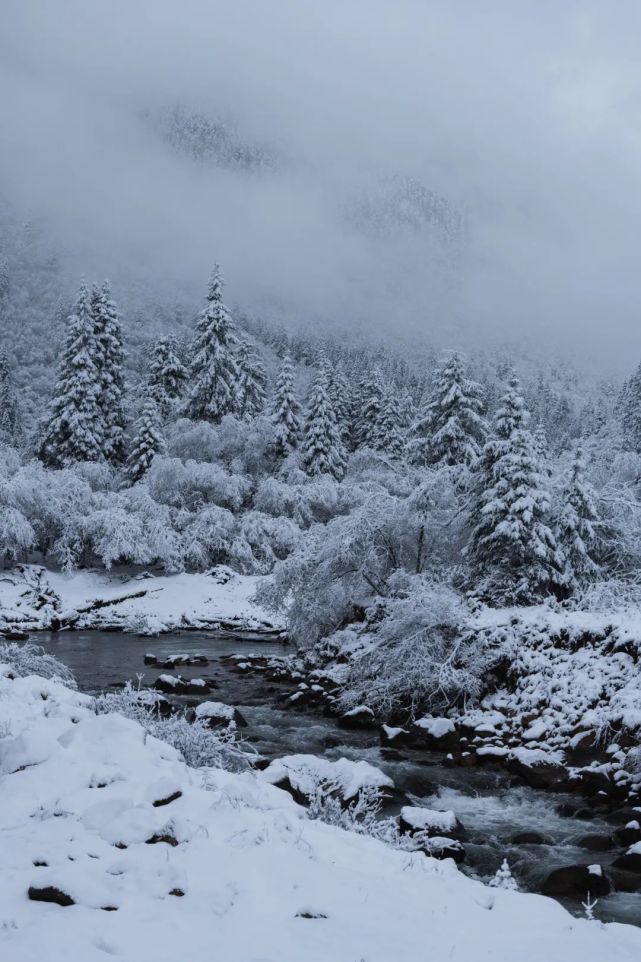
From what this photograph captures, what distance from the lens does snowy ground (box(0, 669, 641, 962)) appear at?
14.9 ft

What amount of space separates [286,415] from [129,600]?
20112 mm

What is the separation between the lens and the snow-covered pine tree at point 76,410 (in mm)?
43750

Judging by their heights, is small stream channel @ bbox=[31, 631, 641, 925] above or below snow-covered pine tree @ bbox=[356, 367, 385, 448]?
below

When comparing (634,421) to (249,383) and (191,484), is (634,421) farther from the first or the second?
(191,484)

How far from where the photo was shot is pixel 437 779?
12469 mm

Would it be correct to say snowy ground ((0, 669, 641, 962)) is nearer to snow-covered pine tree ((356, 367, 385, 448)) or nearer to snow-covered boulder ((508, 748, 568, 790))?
snow-covered boulder ((508, 748, 568, 790))

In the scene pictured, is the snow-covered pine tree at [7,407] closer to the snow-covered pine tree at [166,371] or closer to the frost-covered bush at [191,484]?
the snow-covered pine tree at [166,371]

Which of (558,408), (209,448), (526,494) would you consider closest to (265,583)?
(526,494)

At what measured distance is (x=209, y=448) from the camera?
4378 centimetres

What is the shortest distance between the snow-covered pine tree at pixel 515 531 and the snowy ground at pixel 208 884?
47.9 ft

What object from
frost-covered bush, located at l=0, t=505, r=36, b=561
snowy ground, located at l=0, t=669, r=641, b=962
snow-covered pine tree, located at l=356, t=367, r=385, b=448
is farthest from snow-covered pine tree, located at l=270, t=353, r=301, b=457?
snowy ground, located at l=0, t=669, r=641, b=962

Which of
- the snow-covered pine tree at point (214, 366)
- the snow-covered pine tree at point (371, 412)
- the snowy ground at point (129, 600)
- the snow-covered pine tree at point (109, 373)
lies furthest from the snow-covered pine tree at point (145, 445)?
the snow-covered pine tree at point (371, 412)

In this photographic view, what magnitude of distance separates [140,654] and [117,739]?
55.6 ft

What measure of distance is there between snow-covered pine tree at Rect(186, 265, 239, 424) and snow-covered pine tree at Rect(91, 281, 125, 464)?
15.8 feet
